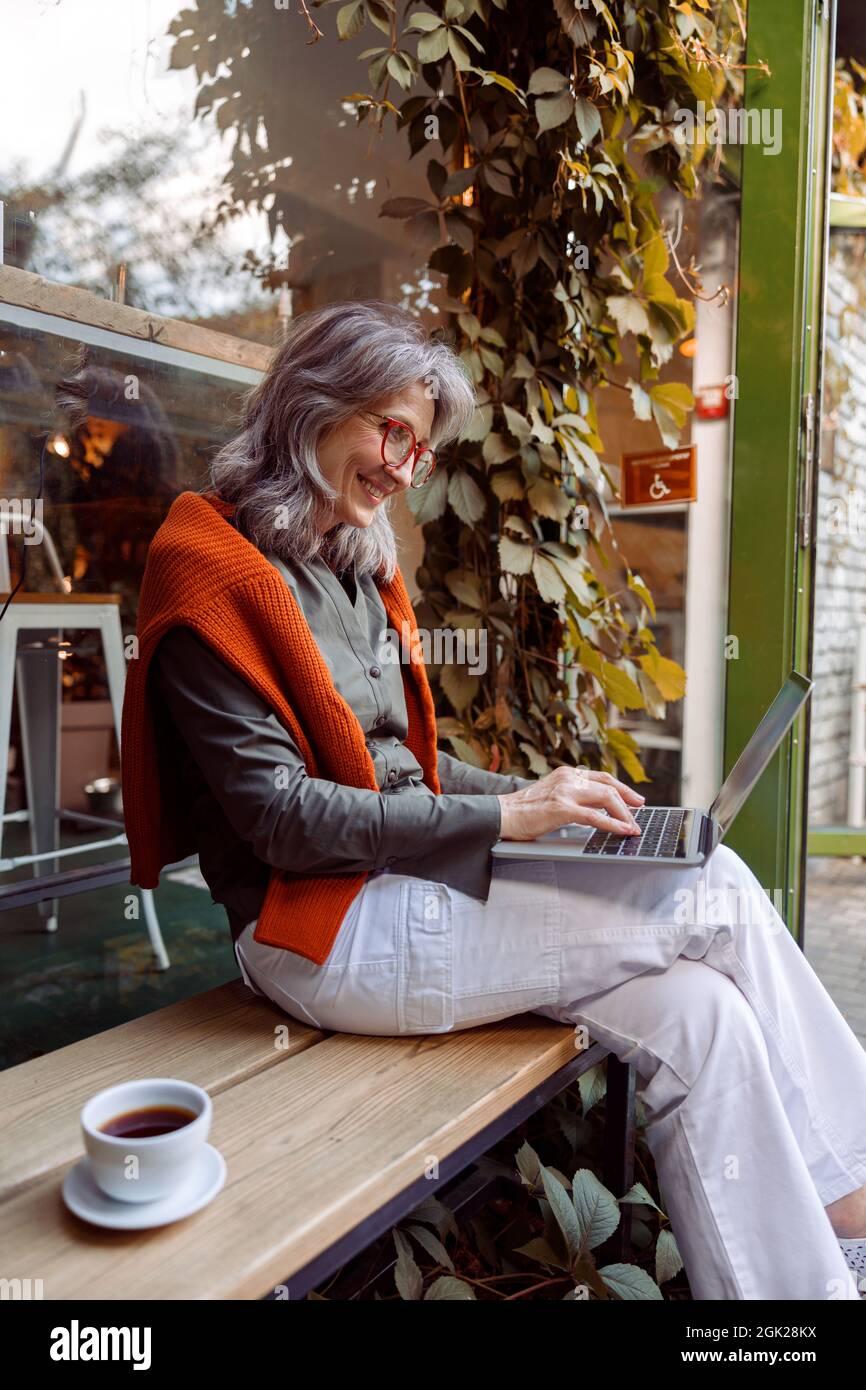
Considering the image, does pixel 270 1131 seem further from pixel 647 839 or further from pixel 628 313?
pixel 628 313

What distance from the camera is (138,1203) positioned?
82 cm

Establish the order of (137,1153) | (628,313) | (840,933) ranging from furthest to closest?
(840,933)
(628,313)
(137,1153)

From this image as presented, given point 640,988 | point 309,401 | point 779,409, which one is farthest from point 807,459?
point 640,988

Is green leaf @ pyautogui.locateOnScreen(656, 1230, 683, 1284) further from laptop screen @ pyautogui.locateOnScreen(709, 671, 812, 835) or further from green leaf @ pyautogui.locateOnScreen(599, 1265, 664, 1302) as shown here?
laptop screen @ pyautogui.locateOnScreen(709, 671, 812, 835)

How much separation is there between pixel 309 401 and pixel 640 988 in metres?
0.92

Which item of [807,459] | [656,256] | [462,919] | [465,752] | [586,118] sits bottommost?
[462,919]

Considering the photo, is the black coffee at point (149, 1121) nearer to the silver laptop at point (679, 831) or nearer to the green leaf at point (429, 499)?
the silver laptop at point (679, 831)

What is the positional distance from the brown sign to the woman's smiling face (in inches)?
49.0

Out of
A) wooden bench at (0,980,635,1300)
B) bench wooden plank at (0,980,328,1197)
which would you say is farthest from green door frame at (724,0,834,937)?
bench wooden plank at (0,980,328,1197)

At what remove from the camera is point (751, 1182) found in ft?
3.59

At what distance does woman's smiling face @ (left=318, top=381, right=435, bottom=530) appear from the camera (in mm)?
1432
